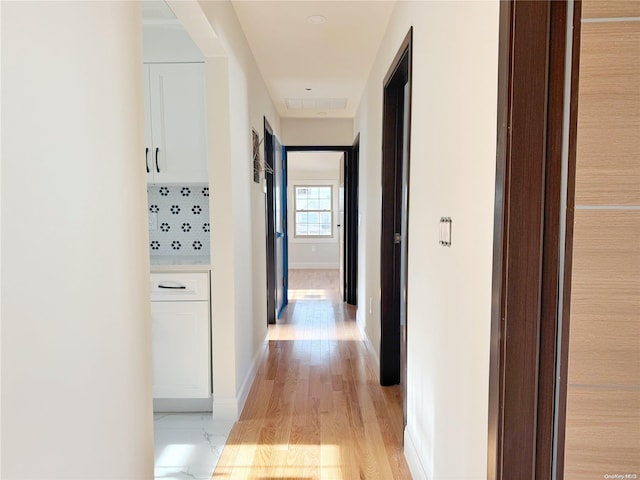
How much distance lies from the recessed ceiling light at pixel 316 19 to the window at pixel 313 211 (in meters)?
6.65

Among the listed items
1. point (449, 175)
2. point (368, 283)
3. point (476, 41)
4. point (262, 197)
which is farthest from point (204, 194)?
point (476, 41)

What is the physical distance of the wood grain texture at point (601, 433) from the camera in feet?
3.43

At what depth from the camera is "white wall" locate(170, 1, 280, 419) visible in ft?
7.34

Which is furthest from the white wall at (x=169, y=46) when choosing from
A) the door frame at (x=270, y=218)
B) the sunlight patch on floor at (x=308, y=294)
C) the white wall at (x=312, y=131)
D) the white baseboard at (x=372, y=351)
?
the sunlight patch on floor at (x=308, y=294)

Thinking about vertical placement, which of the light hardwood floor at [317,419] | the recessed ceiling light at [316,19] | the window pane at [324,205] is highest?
the recessed ceiling light at [316,19]

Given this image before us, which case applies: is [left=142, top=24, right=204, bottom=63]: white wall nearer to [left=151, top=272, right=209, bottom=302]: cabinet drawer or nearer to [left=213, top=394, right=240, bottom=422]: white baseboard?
[left=151, top=272, right=209, bottom=302]: cabinet drawer

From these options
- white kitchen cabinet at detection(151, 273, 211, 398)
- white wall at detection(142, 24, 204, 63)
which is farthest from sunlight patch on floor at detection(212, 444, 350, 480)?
white wall at detection(142, 24, 204, 63)

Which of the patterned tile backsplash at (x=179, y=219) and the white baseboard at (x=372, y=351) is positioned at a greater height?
the patterned tile backsplash at (x=179, y=219)

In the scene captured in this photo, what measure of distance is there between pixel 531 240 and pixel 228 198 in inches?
66.4

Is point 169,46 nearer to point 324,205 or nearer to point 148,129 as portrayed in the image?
point 148,129

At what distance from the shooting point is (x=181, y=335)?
2.41m

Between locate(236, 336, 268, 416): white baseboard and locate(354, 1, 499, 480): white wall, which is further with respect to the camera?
locate(236, 336, 268, 416): white baseboard

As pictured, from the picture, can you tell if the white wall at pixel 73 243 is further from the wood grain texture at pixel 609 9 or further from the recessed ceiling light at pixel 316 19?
Answer: the recessed ceiling light at pixel 316 19

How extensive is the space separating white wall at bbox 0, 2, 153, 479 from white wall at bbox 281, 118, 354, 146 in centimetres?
414
